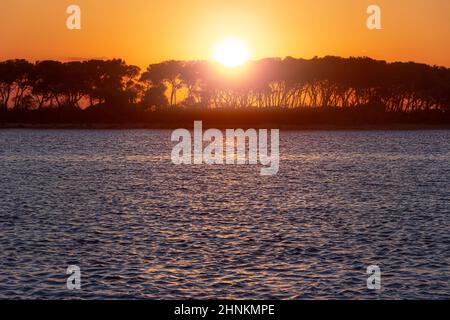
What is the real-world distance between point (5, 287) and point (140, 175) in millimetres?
49698

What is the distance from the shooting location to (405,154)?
383 feet

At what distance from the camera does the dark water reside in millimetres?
26812

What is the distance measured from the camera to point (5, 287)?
26.3 meters

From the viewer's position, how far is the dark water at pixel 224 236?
26.8 metres

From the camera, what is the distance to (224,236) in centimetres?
3641

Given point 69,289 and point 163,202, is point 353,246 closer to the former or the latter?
point 69,289
